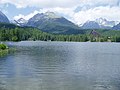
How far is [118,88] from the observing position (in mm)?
47031

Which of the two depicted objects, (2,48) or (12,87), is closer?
(12,87)

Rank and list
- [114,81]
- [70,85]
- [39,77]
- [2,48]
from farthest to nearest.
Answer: [2,48], [39,77], [114,81], [70,85]

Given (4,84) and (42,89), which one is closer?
(42,89)

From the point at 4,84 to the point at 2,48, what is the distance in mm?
88274

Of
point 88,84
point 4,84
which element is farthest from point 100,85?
point 4,84

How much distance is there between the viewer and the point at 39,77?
5697 centimetres

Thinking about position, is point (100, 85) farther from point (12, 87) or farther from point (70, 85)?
point (12, 87)

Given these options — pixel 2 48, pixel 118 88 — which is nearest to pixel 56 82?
pixel 118 88

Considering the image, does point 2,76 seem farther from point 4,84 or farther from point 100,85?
point 100,85

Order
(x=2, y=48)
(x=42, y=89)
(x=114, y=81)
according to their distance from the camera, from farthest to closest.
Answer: (x=2, y=48)
(x=114, y=81)
(x=42, y=89)

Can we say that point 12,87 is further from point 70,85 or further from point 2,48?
point 2,48

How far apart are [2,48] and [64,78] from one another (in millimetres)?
83903

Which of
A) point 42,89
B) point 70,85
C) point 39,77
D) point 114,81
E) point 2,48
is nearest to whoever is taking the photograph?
point 42,89

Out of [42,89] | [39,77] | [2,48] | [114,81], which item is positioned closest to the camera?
[42,89]
